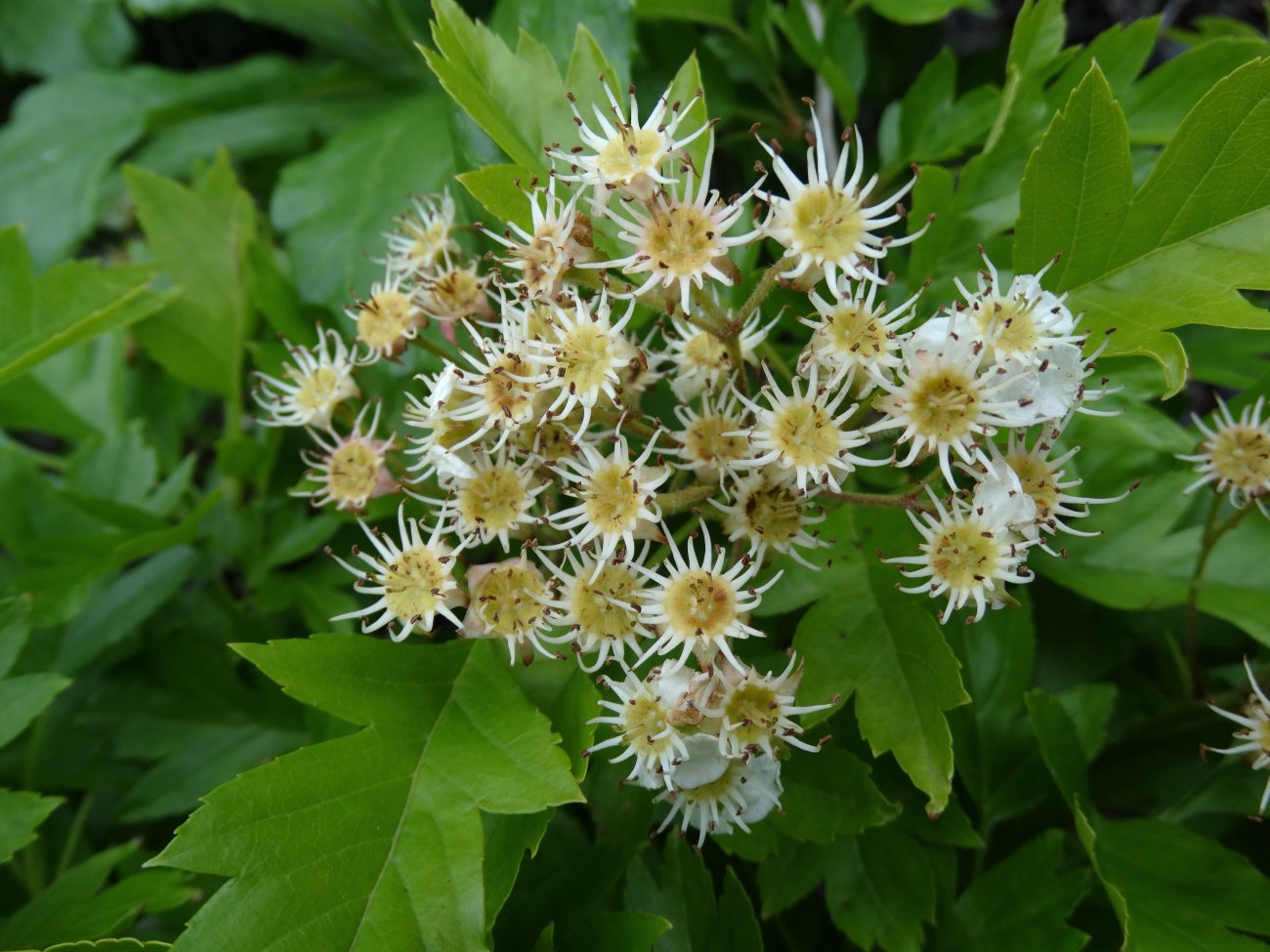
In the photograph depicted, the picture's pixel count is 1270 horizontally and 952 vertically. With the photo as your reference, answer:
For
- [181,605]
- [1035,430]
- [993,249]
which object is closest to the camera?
[1035,430]

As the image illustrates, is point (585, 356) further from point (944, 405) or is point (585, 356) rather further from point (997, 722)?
point (997, 722)

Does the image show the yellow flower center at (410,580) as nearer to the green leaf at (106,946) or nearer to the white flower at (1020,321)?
the green leaf at (106,946)

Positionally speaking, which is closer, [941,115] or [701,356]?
[701,356]

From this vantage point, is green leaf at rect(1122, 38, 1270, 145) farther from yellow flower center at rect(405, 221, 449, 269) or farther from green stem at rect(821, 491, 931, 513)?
yellow flower center at rect(405, 221, 449, 269)

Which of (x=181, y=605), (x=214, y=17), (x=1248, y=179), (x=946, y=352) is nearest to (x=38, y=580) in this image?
(x=181, y=605)

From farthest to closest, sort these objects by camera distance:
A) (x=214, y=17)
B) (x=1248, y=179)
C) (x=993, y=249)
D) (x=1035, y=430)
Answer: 1. (x=214, y=17)
2. (x=993, y=249)
3. (x=1035, y=430)
4. (x=1248, y=179)

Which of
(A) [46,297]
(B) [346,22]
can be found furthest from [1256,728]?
(B) [346,22]

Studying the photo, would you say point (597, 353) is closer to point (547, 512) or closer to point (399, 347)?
point (547, 512)

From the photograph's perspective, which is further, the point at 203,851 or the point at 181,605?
the point at 181,605
